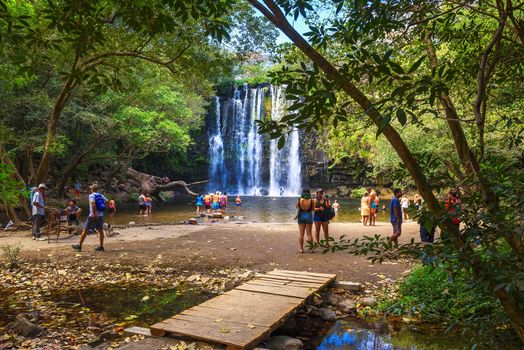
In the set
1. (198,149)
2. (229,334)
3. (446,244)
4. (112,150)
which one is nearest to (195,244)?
(229,334)

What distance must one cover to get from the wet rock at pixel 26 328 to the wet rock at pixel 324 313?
12.6ft

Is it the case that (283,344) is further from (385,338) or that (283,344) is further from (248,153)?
(248,153)

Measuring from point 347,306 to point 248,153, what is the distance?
38911mm

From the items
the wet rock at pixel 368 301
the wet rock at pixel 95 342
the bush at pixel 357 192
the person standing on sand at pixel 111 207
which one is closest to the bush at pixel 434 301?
the wet rock at pixel 368 301

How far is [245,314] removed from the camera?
5.06 meters

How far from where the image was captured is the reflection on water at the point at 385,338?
519 centimetres

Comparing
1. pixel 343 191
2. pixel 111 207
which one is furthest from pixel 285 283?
pixel 343 191

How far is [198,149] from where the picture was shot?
47281 mm

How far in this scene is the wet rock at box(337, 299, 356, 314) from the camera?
21.0 ft

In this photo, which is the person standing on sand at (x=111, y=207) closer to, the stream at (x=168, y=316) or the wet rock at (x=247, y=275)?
the stream at (x=168, y=316)

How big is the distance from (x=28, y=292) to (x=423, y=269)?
23.1ft

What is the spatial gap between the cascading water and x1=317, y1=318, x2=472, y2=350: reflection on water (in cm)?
3753

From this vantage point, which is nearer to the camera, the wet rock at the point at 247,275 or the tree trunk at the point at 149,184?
the wet rock at the point at 247,275

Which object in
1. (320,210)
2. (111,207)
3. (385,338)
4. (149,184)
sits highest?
(149,184)
